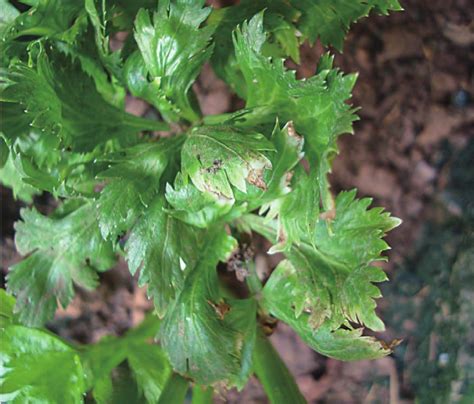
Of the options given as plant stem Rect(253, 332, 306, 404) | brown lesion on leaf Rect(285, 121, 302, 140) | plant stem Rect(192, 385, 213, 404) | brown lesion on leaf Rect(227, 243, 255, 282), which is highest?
brown lesion on leaf Rect(285, 121, 302, 140)

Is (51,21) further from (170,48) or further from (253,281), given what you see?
(253,281)

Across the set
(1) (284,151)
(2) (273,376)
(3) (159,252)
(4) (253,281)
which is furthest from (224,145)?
(2) (273,376)

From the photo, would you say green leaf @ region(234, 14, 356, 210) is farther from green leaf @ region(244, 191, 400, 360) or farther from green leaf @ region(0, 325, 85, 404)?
green leaf @ region(0, 325, 85, 404)

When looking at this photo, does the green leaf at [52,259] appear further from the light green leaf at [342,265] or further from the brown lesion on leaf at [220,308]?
the light green leaf at [342,265]

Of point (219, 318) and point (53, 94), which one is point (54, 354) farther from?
point (53, 94)

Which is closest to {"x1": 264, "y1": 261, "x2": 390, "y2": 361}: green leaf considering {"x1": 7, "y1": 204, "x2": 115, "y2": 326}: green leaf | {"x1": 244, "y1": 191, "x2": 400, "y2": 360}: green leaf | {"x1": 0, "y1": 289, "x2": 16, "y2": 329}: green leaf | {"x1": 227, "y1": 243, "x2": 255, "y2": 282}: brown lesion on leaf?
{"x1": 244, "y1": 191, "x2": 400, "y2": 360}: green leaf

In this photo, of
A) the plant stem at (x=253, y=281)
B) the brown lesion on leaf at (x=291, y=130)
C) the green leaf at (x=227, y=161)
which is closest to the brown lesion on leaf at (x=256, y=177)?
the green leaf at (x=227, y=161)
